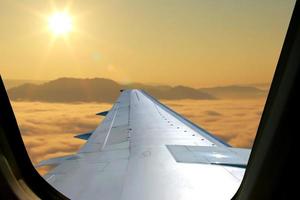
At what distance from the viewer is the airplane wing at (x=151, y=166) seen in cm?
→ 184

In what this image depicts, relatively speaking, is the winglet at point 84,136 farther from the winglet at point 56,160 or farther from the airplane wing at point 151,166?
the winglet at point 56,160

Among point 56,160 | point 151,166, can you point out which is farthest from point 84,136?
point 151,166

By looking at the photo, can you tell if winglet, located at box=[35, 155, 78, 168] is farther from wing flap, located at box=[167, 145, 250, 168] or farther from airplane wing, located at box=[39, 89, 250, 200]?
wing flap, located at box=[167, 145, 250, 168]

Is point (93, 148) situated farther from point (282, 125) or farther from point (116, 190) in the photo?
point (282, 125)

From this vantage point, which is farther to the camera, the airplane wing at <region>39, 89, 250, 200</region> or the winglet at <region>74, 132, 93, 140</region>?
the winglet at <region>74, 132, 93, 140</region>

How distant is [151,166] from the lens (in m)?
2.26

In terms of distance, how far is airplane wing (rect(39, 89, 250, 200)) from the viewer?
1837 millimetres

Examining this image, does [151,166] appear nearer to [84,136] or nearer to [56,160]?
[56,160]

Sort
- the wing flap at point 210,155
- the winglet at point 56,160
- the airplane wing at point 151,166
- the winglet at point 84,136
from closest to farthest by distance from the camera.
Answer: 1. the airplane wing at point 151,166
2. the wing flap at point 210,155
3. the winglet at point 56,160
4. the winglet at point 84,136

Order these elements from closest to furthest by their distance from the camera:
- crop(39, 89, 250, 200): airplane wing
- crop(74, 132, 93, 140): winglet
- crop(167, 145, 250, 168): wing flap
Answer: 1. crop(39, 89, 250, 200): airplane wing
2. crop(167, 145, 250, 168): wing flap
3. crop(74, 132, 93, 140): winglet

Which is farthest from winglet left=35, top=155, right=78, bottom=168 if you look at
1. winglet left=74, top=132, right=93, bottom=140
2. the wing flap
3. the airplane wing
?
winglet left=74, top=132, right=93, bottom=140

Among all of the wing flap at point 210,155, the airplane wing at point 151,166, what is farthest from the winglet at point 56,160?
the wing flap at point 210,155

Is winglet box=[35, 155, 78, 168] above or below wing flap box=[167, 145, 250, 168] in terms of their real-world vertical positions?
below

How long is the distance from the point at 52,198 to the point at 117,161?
0.64m
